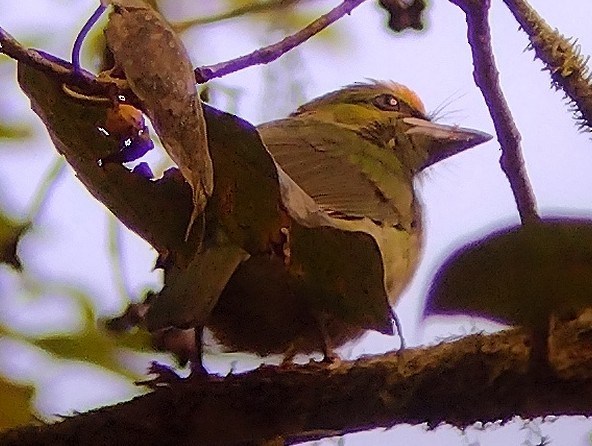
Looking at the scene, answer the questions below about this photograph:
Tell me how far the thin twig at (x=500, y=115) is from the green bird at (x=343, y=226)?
0.04 ft

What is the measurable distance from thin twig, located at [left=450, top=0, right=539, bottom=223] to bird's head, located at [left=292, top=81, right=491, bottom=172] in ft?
0.09

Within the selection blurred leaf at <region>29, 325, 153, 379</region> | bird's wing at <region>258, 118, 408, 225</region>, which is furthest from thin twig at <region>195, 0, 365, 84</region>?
blurred leaf at <region>29, 325, 153, 379</region>

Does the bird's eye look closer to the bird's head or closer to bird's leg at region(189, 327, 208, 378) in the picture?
the bird's head

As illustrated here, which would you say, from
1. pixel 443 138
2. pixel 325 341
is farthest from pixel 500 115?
pixel 325 341

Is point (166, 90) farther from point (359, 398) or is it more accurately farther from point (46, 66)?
point (359, 398)

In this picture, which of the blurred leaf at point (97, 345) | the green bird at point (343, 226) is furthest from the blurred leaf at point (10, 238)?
the green bird at point (343, 226)

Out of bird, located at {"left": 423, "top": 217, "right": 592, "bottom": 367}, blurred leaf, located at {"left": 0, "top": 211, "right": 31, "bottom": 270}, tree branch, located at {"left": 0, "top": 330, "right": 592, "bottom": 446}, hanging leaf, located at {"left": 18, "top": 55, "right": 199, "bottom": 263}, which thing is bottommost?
tree branch, located at {"left": 0, "top": 330, "right": 592, "bottom": 446}

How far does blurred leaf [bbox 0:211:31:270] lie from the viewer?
0.55 m

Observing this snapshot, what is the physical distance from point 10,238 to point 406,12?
26cm

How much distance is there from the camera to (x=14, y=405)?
52 centimetres

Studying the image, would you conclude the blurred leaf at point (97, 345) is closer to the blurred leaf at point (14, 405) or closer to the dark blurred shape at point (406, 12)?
the blurred leaf at point (14, 405)

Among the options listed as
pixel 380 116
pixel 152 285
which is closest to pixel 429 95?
pixel 380 116

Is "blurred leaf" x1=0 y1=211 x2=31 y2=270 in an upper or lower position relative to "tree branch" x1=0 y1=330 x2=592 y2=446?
upper

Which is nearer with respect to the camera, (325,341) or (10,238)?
(325,341)
